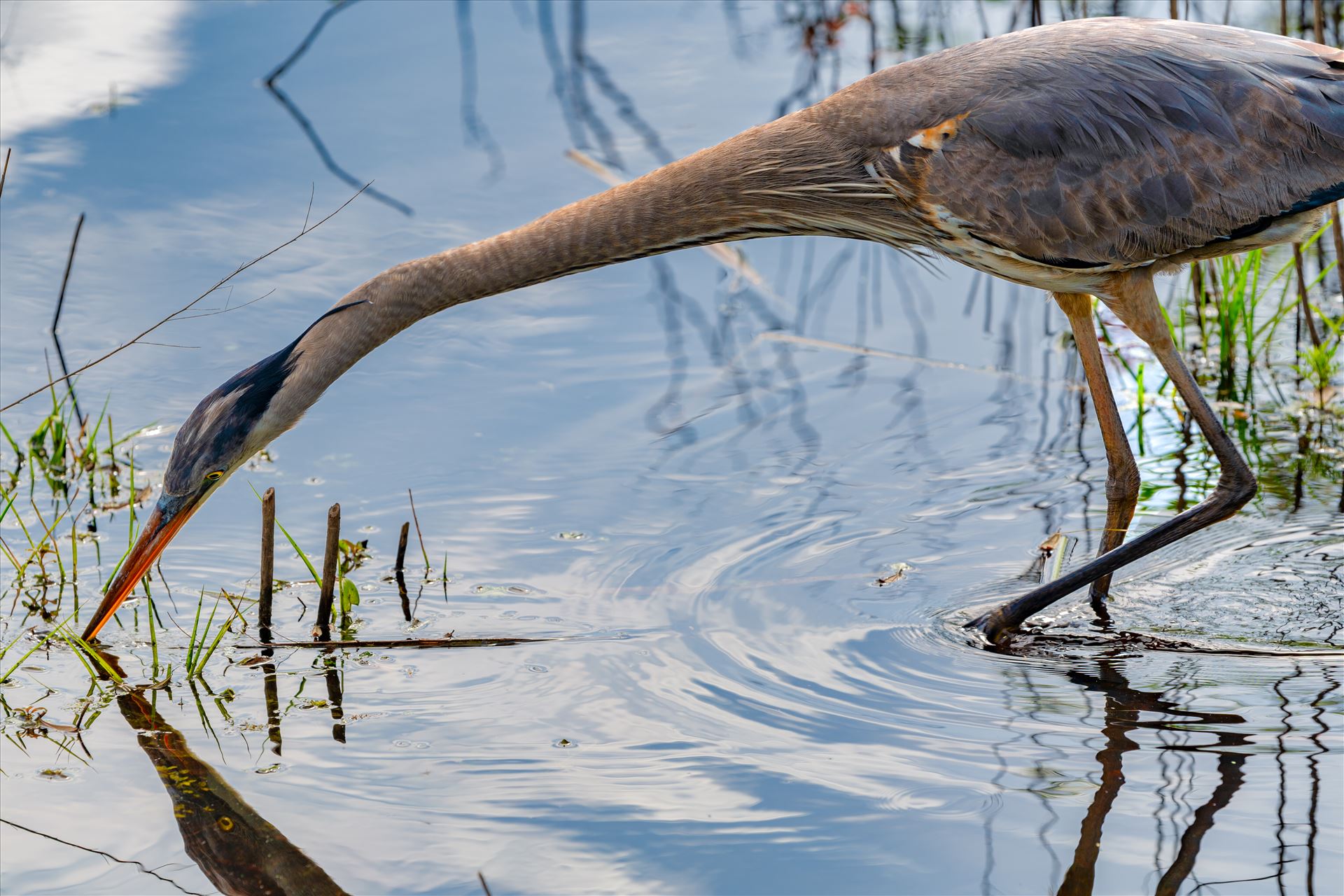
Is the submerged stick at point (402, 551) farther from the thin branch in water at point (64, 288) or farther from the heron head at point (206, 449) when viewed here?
the thin branch in water at point (64, 288)

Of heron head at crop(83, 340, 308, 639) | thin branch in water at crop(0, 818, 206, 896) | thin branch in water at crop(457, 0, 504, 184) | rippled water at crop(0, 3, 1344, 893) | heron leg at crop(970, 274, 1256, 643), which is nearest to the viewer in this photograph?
thin branch in water at crop(0, 818, 206, 896)

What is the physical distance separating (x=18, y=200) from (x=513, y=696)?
3.92 m

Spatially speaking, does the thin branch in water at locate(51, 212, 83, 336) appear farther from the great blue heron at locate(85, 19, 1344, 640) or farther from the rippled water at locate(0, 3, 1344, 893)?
the great blue heron at locate(85, 19, 1344, 640)

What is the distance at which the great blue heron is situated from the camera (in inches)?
182

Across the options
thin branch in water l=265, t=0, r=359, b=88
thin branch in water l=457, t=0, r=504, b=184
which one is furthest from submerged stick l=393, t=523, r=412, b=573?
thin branch in water l=265, t=0, r=359, b=88

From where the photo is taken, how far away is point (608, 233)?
471cm

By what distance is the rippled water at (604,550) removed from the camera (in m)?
3.59

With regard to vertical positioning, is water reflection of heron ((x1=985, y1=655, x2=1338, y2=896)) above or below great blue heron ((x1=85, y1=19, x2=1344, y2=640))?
below

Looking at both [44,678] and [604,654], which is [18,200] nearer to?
[44,678]

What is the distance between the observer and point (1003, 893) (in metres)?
3.39

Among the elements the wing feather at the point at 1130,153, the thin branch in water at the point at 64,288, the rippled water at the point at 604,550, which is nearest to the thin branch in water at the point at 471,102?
the rippled water at the point at 604,550

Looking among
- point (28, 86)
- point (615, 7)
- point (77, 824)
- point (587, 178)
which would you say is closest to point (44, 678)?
point (77, 824)

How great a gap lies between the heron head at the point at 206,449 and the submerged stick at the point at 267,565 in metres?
0.22

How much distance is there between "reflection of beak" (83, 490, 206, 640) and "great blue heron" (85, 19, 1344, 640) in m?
0.12
